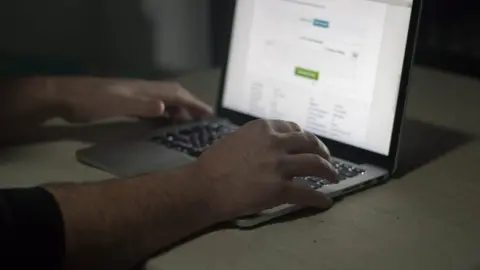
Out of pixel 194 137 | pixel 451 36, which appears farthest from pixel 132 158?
pixel 451 36

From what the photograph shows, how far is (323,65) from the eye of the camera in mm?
1060

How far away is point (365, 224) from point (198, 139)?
32cm

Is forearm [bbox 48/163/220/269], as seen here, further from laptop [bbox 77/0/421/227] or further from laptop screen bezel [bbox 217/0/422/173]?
laptop screen bezel [bbox 217/0/422/173]

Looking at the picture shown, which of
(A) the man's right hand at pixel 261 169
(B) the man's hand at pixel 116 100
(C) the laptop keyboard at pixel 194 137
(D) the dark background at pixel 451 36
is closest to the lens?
(A) the man's right hand at pixel 261 169

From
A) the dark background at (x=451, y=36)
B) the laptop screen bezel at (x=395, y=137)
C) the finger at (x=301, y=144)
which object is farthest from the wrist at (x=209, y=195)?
the dark background at (x=451, y=36)

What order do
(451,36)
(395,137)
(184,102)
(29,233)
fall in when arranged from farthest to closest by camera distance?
(451,36) → (184,102) → (395,137) → (29,233)

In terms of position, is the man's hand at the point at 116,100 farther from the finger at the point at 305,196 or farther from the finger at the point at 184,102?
the finger at the point at 305,196

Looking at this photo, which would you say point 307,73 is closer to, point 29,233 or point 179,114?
point 179,114

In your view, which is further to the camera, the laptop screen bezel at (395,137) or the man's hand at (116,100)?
the man's hand at (116,100)

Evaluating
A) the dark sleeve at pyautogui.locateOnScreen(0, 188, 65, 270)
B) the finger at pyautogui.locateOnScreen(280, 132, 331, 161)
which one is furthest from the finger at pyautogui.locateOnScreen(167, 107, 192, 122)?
the dark sleeve at pyautogui.locateOnScreen(0, 188, 65, 270)

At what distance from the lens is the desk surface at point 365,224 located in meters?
0.80

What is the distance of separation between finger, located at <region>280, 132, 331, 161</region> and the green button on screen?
151mm

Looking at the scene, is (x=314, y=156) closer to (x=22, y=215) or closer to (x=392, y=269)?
(x=392, y=269)

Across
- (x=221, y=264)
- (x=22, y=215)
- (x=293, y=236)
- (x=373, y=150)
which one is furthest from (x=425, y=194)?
(x=22, y=215)
